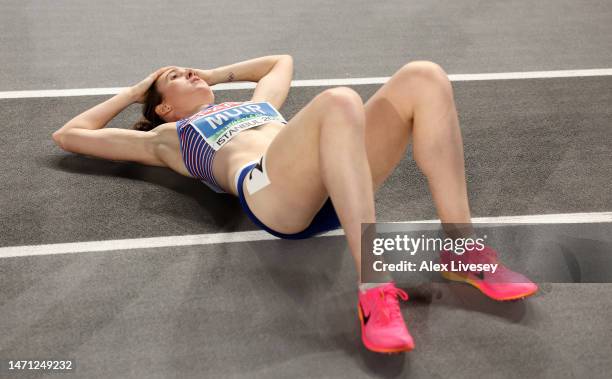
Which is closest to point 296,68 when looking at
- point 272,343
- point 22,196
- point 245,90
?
point 245,90

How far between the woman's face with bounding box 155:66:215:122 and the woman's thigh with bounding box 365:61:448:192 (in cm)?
87

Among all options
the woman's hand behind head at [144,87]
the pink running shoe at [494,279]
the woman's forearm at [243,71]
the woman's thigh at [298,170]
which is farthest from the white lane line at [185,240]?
the woman's forearm at [243,71]

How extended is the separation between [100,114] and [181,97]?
0.38 metres

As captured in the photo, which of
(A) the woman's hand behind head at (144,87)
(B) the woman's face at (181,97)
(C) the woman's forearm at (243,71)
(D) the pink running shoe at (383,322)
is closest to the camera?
(D) the pink running shoe at (383,322)

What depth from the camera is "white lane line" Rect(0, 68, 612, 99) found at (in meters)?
3.91

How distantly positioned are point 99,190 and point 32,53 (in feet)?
5.80

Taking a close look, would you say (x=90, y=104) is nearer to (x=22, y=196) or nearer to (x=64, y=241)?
(x=22, y=196)

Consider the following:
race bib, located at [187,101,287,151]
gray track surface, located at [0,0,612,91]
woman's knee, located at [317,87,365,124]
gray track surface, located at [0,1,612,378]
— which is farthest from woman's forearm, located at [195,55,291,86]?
woman's knee, located at [317,87,365,124]

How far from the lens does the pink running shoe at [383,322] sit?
210 cm

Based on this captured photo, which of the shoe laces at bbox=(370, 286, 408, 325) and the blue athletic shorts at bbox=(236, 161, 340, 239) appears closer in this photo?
the shoe laces at bbox=(370, 286, 408, 325)

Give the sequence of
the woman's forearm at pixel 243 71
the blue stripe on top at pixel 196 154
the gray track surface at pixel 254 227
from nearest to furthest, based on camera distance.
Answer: the gray track surface at pixel 254 227, the blue stripe on top at pixel 196 154, the woman's forearm at pixel 243 71

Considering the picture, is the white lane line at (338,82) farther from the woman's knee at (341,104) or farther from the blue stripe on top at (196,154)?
the woman's knee at (341,104)

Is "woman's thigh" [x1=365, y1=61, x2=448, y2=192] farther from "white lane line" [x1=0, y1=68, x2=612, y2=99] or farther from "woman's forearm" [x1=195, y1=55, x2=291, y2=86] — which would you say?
"white lane line" [x1=0, y1=68, x2=612, y2=99]

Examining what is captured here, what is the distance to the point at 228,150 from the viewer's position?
9.06 ft
